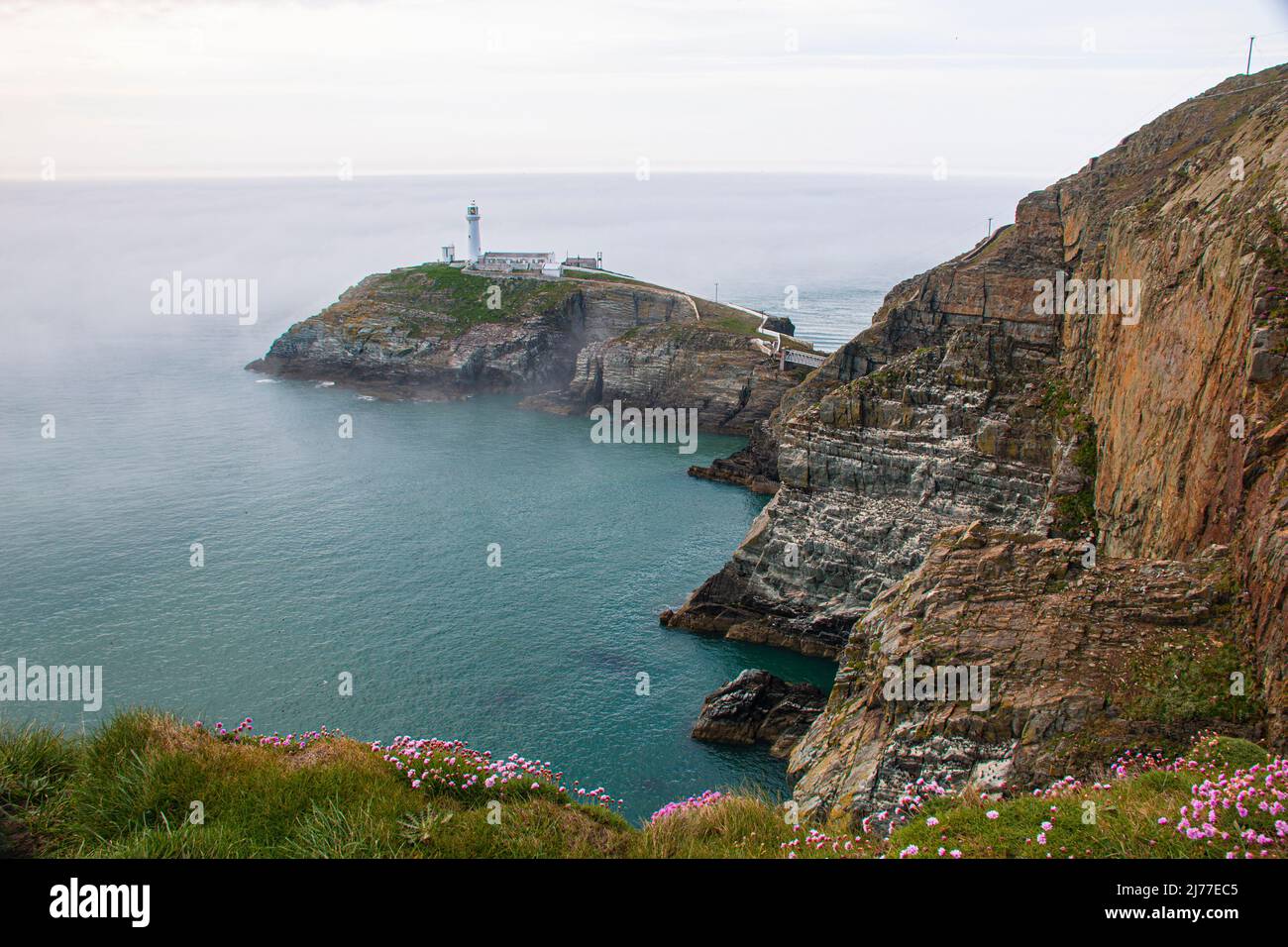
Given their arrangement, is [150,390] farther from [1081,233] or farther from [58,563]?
[1081,233]

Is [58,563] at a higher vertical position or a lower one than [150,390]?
lower

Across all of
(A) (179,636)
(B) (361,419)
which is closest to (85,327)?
(B) (361,419)

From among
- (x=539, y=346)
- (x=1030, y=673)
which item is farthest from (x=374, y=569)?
(x=539, y=346)

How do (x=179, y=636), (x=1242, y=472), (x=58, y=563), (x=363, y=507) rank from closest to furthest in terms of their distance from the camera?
(x=1242, y=472) < (x=179, y=636) < (x=58, y=563) < (x=363, y=507)
